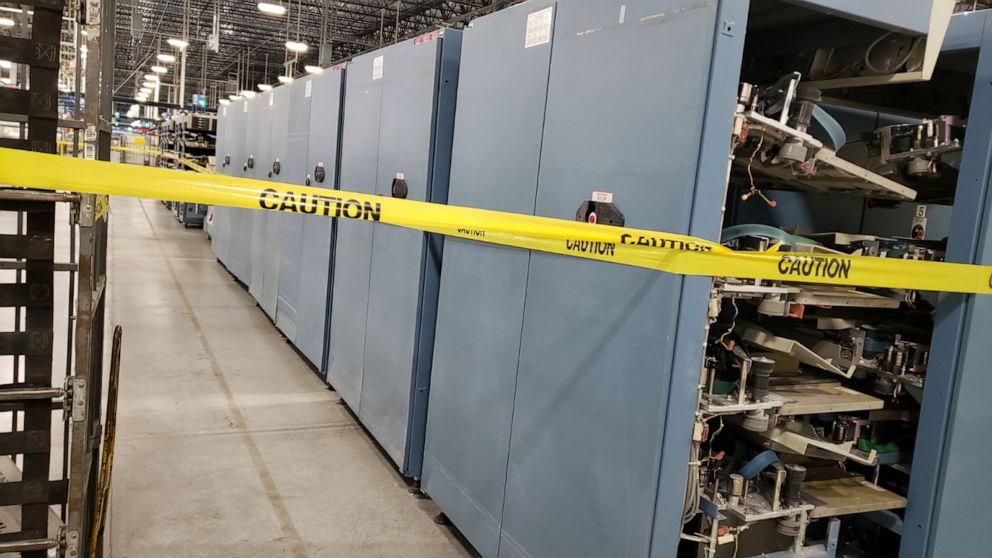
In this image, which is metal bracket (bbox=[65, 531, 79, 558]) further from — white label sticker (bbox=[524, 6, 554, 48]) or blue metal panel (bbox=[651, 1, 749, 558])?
white label sticker (bbox=[524, 6, 554, 48])

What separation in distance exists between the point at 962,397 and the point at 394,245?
111 inches

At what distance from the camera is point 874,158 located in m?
2.86

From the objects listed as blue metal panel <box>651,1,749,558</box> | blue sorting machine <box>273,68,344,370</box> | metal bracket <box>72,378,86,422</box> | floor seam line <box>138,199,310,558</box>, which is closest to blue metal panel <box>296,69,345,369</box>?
blue sorting machine <box>273,68,344,370</box>

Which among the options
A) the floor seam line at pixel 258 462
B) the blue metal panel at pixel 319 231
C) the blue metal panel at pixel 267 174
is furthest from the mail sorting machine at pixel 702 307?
the blue metal panel at pixel 267 174

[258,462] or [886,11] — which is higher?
[886,11]

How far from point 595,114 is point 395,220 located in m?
0.80

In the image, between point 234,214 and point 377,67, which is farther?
point 234,214

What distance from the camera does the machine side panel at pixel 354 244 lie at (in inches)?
174

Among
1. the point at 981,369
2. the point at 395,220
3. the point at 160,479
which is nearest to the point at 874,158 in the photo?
the point at 981,369

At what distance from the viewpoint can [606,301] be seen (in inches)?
90.0

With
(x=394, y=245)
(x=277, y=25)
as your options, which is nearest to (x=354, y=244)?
(x=394, y=245)

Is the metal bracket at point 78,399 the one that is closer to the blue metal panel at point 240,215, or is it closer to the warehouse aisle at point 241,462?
the warehouse aisle at point 241,462

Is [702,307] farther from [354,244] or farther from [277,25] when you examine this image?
[277,25]

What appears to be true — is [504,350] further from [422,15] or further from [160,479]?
[422,15]
